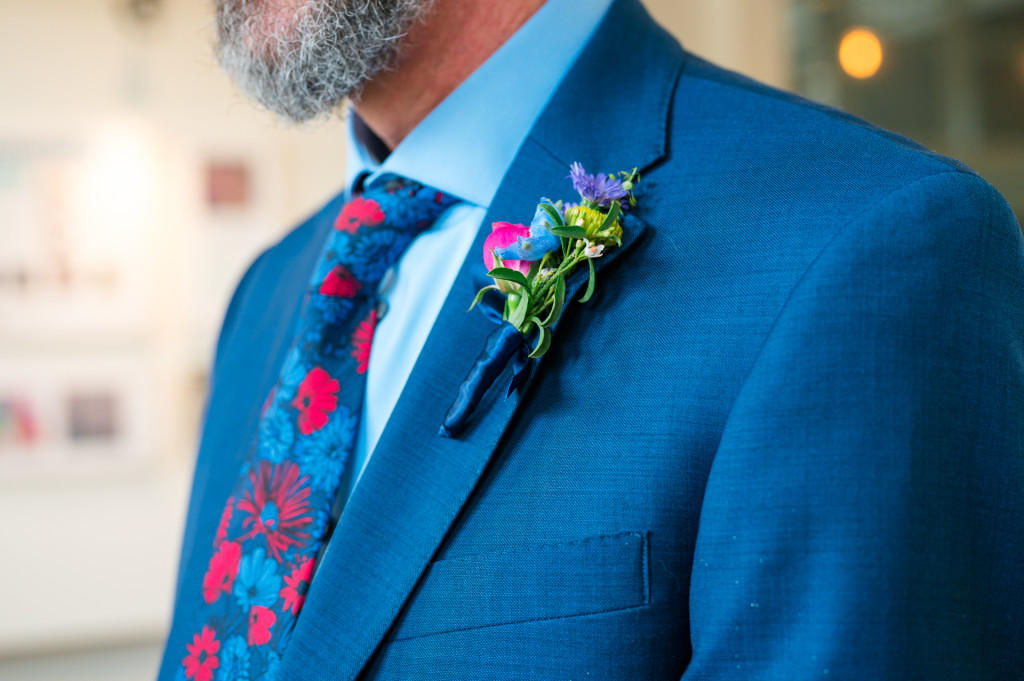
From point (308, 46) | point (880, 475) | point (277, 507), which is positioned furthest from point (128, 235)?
point (880, 475)

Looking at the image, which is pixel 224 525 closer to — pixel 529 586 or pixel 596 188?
pixel 529 586

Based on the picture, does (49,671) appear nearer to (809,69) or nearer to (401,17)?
(401,17)

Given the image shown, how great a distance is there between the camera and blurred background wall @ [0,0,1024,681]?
2.10m

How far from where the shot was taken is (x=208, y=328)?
225 centimetres

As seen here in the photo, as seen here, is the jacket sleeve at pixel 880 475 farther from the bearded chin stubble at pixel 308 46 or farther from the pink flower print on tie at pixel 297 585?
the bearded chin stubble at pixel 308 46

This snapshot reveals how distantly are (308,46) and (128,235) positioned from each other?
64.3 inches

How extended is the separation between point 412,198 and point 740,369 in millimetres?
352

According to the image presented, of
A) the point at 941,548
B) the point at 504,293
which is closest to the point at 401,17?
the point at 504,293

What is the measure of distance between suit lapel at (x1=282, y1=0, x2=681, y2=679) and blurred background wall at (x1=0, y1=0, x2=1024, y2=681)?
5.32 feet

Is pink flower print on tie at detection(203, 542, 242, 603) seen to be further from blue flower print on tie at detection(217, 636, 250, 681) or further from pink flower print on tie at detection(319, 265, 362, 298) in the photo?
pink flower print on tie at detection(319, 265, 362, 298)

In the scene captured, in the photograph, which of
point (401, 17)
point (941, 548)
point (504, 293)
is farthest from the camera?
point (401, 17)

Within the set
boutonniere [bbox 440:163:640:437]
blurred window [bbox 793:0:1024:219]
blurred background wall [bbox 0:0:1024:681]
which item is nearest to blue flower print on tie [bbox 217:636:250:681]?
boutonniere [bbox 440:163:640:437]

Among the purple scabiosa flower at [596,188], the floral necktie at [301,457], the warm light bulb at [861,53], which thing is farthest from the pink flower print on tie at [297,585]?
→ the warm light bulb at [861,53]

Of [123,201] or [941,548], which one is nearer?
[941,548]
